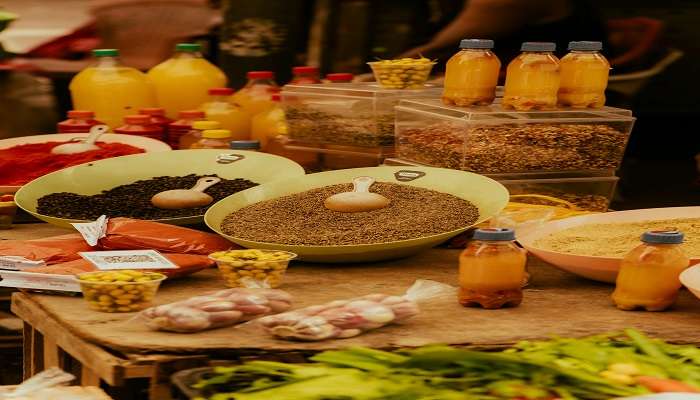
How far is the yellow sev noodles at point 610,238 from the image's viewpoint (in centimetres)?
223

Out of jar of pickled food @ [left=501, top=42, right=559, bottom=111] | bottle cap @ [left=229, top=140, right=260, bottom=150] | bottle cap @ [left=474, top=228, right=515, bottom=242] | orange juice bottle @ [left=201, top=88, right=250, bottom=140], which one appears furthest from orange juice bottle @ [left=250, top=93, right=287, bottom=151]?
bottle cap @ [left=474, top=228, right=515, bottom=242]

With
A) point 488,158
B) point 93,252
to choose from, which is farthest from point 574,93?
point 93,252

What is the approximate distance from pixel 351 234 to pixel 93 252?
516 mm

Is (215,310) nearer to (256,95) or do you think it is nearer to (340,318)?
(340,318)

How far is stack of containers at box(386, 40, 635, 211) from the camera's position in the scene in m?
2.67

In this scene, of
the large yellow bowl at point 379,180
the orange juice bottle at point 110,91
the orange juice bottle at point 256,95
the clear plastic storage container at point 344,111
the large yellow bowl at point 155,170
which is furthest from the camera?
the orange juice bottle at point 110,91

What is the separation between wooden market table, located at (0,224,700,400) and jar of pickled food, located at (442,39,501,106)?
49cm

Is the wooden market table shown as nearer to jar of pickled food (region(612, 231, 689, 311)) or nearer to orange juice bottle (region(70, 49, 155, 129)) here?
jar of pickled food (region(612, 231, 689, 311))

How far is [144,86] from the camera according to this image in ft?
12.6

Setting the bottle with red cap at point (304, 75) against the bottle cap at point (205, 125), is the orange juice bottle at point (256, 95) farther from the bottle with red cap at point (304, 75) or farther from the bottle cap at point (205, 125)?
the bottle cap at point (205, 125)

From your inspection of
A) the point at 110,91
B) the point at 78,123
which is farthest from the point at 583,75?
the point at 110,91

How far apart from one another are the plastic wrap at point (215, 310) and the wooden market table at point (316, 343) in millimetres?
16

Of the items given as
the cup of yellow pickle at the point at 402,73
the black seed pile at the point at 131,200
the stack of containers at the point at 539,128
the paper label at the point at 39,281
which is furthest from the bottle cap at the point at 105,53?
the paper label at the point at 39,281

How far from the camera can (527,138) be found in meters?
2.69
